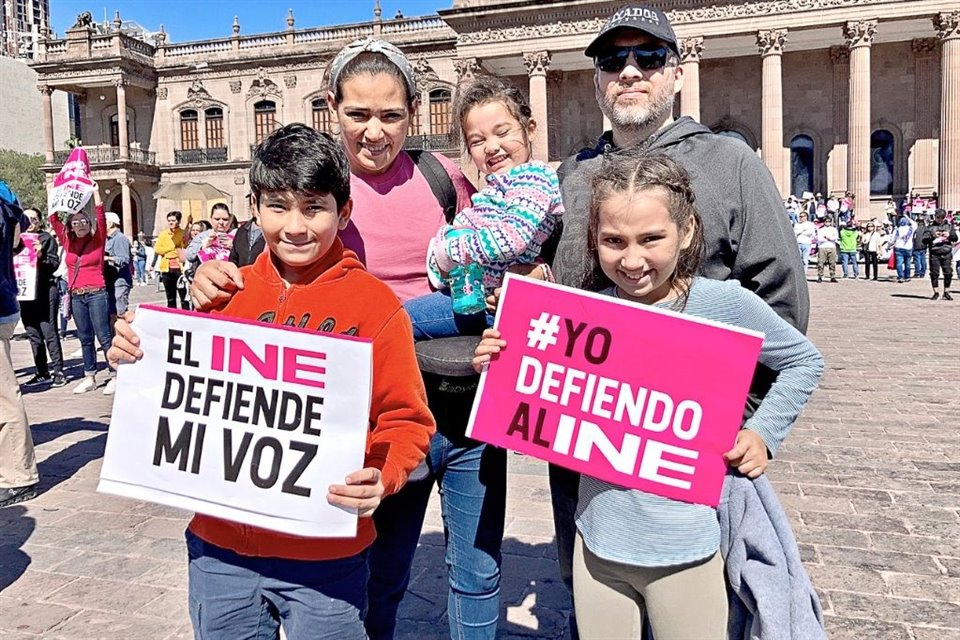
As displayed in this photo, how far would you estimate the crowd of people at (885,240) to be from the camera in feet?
54.3

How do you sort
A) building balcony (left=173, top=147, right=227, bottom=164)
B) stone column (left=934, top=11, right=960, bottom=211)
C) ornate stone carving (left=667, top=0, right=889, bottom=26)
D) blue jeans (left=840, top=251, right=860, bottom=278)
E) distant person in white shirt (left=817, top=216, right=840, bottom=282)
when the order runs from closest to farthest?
1. distant person in white shirt (left=817, top=216, right=840, bottom=282)
2. blue jeans (left=840, top=251, right=860, bottom=278)
3. stone column (left=934, top=11, right=960, bottom=211)
4. ornate stone carving (left=667, top=0, right=889, bottom=26)
5. building balcony (left=173, top=147, right=227, bottom=164)

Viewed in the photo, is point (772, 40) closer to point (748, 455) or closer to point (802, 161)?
point (802, 161)

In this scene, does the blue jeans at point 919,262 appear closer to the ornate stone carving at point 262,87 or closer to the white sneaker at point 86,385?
the white sneaker at point 86,385

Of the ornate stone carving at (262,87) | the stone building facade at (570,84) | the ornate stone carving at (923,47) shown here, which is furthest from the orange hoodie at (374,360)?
the ornate stone carving at (262,87)

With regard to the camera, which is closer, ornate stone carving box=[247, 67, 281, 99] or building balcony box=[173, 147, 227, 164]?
ornate stone carving box=[247, 67, 281, 99]

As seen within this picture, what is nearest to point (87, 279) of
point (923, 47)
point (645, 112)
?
point (645, 112)

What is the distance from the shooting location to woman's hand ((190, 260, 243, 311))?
2.14 m

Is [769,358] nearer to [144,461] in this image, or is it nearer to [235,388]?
[235,388]

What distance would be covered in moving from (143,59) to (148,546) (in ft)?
144

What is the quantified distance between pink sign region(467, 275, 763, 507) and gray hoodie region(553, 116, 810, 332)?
26cm

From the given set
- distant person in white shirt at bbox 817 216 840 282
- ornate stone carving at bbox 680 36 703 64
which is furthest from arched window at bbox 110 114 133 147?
distant person in white shirt at bbox 817 216 840 282

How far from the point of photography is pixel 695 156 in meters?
2.26

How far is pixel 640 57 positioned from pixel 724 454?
4.08 ft

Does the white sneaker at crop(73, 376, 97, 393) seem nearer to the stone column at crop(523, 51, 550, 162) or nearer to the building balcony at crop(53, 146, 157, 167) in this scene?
the stone column at crop(523, 51, 550, 162)
